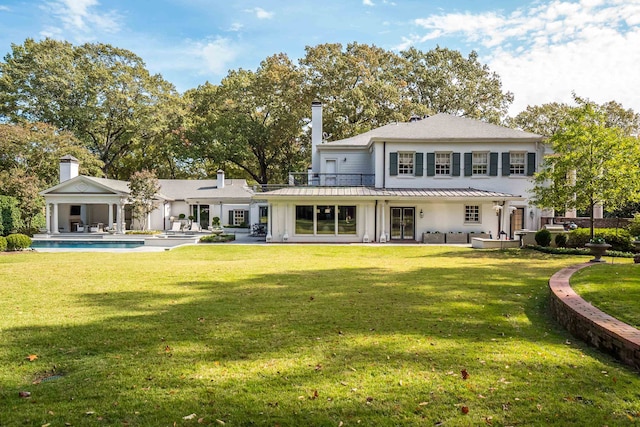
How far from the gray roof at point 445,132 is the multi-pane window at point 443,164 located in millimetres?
1097

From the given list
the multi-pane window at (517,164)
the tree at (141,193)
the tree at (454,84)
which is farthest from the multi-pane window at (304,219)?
the tree at (454,84)

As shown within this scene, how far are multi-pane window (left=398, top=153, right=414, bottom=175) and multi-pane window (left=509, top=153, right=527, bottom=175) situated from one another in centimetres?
591

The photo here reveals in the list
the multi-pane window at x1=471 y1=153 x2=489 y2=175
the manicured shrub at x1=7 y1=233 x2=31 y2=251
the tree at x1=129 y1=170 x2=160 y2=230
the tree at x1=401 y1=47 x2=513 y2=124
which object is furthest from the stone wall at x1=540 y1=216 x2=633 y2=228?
the manicured shrub at x1=7 y1=233 x2=31 y2=251

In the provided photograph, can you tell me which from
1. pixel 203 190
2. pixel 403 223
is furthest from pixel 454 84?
pixel 203 190

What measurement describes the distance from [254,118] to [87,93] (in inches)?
603

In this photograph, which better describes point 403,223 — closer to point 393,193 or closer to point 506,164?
point 393,193

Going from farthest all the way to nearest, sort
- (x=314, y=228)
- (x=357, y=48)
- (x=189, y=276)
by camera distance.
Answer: (x=357, y=48) < (x=314, y=228) < (x=189, y=276)

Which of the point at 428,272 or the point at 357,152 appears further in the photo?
the point at 357,152

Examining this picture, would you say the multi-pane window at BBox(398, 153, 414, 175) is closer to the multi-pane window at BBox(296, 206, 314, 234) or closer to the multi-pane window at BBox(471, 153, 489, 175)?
the multi-pane window at BBox(471, 153, 489, 175)

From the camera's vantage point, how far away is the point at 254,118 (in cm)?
4141

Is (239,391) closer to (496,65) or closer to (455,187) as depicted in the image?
(455,187)

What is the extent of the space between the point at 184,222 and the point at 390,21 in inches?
961

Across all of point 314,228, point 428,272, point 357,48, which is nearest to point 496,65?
point 357,48

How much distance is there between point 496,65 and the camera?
131 feet
